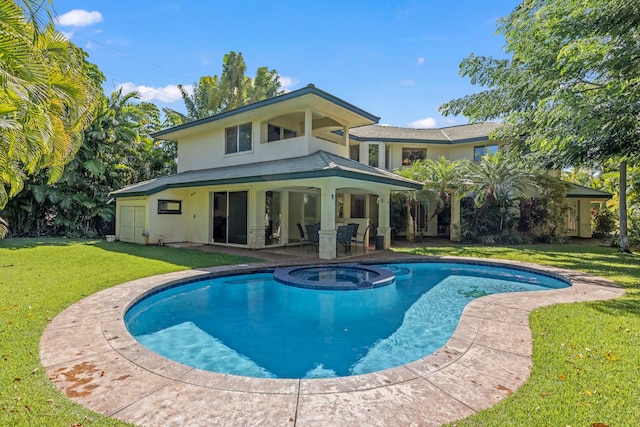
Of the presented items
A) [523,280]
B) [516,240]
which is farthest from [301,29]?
[516,240]

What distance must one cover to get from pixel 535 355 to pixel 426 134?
72.5 ft

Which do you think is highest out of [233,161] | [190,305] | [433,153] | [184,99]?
[184,99]

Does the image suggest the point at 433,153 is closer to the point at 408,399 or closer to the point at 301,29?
the point at 301,29

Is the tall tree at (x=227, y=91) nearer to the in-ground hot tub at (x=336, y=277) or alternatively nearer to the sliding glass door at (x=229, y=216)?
the sliding glass door at (x=229, y=216)

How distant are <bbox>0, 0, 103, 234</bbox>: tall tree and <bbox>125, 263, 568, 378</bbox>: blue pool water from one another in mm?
3666

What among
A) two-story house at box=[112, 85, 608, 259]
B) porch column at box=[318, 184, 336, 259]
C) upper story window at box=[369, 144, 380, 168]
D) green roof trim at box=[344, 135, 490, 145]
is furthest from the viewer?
upper story window at box=[369, 144, 380, 168]

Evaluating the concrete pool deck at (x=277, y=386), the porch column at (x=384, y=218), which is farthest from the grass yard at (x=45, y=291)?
the porch column at (x=384, y=218)

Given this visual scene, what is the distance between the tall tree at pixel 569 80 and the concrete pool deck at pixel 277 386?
6380mm

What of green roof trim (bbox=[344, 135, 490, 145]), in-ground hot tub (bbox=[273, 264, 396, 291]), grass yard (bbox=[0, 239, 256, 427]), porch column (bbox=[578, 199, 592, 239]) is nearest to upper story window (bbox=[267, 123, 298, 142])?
green roof trim (bbox=[344, 135, 490, 145])

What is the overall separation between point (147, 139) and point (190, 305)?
1963cm

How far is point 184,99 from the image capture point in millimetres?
29031

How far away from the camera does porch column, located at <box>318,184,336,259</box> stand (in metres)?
12.2

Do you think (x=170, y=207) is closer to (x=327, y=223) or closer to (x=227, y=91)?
(x=327, y=223)

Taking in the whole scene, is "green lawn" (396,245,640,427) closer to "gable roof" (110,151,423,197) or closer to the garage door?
"gable roof" (110,151,423,197)
